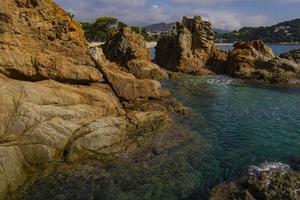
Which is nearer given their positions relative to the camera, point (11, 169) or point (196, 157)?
point (11, 169)

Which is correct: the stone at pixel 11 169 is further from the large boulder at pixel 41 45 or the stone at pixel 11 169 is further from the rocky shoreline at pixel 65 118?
the large boulder at pixel 41 45

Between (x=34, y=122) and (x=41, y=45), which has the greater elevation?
(x=41, y=45)

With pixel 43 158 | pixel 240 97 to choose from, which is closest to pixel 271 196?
pixel 43 158

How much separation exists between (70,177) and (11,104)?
20.0 feet

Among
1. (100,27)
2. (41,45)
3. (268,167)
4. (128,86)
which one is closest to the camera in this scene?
(268,167)

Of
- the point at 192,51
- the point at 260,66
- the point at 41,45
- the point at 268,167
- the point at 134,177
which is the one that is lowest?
the point at 134,177

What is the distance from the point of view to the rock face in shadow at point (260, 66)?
66.2 metres

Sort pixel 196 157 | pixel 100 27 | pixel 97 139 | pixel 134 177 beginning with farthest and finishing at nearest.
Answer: pixel 100 27
pixel 196 157
pixel 97 139
pixel 134 177

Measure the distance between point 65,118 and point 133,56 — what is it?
44465 mm

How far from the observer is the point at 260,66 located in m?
71.6

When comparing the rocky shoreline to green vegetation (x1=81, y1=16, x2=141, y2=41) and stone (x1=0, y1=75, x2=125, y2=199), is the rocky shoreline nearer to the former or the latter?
stone (x1=0, y1=75, x2=125, y2=199)

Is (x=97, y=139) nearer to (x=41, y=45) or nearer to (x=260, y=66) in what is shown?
(x=41, y=45)

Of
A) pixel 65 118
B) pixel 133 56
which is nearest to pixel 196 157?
pixel 65 118

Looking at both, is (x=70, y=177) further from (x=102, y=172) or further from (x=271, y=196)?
(x=271, y=196)
